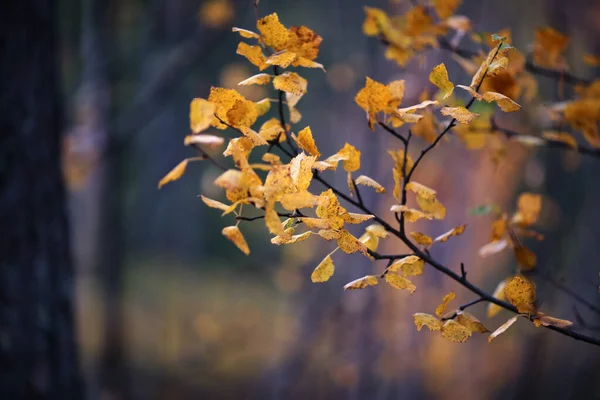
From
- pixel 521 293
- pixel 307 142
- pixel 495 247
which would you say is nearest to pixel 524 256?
pixel 495 247

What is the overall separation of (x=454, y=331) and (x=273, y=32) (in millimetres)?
610

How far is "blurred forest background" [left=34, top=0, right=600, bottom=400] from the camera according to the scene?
3.55 metres

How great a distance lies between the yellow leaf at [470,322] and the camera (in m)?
0.87

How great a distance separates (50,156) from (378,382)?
11.1 feet

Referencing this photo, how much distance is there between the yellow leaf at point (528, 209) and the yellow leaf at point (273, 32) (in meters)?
0.68

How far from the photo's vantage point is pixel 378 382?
170 inches

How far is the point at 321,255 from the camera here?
7027 millimetres

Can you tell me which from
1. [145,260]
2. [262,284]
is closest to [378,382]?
[262,284]

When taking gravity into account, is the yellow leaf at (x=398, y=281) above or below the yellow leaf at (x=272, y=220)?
below

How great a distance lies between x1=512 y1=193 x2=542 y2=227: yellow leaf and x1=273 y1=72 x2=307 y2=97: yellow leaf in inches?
24.7

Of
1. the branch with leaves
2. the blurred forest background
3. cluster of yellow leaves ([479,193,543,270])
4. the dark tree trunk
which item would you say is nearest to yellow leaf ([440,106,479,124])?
the branch with leaves

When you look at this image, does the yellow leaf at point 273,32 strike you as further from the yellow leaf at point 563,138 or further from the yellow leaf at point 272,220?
the yellow leaf at point 563,138

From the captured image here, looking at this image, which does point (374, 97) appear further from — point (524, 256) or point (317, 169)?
point (524, 256)

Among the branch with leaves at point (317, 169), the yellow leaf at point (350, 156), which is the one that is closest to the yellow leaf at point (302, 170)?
the branch with leaves at point (317, 169)
